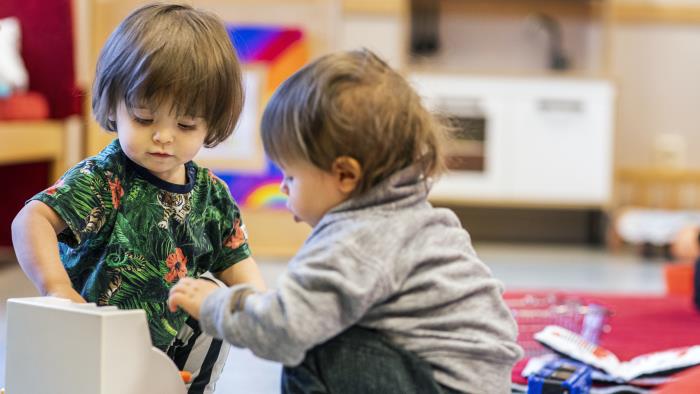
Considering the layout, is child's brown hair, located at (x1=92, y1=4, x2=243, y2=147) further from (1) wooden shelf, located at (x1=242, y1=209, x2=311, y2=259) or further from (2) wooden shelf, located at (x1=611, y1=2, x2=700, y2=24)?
(2) wooden shelf, located at (x1=611, y1=2, x2=700, y2=24)

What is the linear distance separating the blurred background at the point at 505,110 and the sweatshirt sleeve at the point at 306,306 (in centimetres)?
178

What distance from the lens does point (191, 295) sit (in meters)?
0.88

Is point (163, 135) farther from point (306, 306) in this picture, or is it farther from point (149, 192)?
point (306, 306)

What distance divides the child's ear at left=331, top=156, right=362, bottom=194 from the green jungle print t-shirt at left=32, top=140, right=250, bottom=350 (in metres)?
0.29

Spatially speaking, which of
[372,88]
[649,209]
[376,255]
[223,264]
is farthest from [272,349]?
[649,209]

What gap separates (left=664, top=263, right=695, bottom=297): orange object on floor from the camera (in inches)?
88.1

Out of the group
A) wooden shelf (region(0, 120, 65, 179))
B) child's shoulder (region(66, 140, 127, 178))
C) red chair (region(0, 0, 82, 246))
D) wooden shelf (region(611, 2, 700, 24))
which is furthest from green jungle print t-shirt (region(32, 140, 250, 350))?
wooden shelf (region(611, 2, 700, 24))

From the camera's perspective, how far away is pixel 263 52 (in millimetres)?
3074

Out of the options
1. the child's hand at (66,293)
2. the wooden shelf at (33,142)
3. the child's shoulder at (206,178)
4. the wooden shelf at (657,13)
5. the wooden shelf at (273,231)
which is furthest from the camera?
the wooden shelf at (657,13)

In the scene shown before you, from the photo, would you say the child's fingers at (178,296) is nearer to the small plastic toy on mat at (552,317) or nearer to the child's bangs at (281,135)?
the child's bangs at (281,135)

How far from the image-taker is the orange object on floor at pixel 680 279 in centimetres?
224

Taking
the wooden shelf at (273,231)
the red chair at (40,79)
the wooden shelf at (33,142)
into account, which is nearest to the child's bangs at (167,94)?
the wooden shelf at (33,142)

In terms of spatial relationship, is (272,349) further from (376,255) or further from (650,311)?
(650,311)

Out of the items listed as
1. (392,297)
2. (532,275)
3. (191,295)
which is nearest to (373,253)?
(392,297)
